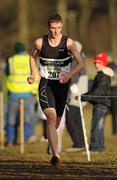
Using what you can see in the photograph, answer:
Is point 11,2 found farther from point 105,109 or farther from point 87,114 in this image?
point 105,109

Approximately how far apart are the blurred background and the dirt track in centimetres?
2884

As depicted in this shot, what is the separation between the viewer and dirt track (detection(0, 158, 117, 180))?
11.2 metres

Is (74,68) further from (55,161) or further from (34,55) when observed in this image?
(55,161)

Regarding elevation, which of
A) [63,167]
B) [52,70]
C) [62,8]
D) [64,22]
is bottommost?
[62,8]

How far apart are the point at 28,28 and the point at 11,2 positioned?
1.49 m

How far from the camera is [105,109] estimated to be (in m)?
15.9

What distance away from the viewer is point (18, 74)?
1948 centimetres

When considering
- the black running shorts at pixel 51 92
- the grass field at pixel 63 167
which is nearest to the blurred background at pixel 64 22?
the grass field at pixel 63 167

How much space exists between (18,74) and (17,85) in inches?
10.0

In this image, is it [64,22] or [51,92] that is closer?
[51,92]

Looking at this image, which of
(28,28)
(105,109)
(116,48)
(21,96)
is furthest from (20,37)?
(105,109)

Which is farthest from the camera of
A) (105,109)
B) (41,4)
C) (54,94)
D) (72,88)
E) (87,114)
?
(41,4)

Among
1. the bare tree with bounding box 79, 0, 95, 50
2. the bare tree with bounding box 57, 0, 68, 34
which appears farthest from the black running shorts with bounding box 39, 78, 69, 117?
the bare tree with bounding box 79, 0, 95, 50

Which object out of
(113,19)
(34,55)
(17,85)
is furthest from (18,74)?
(113,19)
